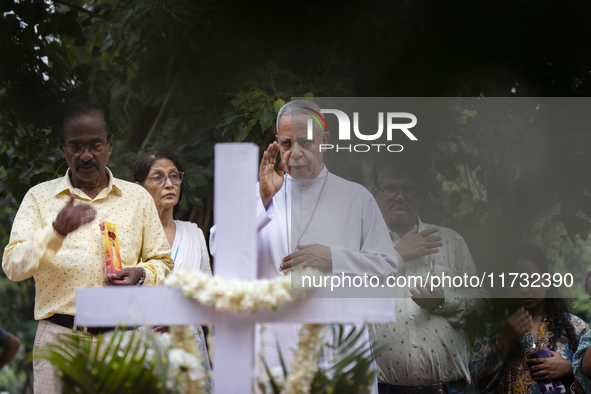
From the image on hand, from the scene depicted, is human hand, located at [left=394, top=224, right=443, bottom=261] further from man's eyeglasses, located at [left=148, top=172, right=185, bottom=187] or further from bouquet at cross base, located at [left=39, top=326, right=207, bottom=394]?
bouquet at cross base, located at [left=39, top=326, right=207, bottom=394]

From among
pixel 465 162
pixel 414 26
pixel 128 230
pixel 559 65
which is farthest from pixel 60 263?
pixel 559 65

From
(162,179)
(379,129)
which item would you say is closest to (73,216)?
(162,179)

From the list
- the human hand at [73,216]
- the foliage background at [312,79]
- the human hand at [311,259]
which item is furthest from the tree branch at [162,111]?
the human hand at [73,216]

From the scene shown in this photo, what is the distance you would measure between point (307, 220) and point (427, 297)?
0.76 metres

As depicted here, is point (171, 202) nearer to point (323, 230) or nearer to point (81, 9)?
point (323, 230)

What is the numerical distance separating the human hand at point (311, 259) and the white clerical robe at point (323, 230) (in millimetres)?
30

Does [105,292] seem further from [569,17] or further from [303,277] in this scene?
[569,17]

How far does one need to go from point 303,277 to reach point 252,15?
315 cm

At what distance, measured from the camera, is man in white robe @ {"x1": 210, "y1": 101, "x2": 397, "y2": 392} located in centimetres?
246

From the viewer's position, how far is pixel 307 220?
3.01m

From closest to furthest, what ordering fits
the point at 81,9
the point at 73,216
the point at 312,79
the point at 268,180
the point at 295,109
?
the point at 73,216
the point at 268,180
the point at 295,109
the point at 312,79
the point at 81,9

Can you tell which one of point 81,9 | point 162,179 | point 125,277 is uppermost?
point 81,9

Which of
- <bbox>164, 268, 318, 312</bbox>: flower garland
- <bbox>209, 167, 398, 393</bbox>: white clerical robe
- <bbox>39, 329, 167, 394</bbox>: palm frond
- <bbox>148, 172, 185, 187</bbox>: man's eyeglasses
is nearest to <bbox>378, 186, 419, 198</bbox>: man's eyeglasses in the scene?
<bbox>209, 167, 398, 393</bbox>: white clerical robe

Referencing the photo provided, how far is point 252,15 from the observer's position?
14.1 feet
